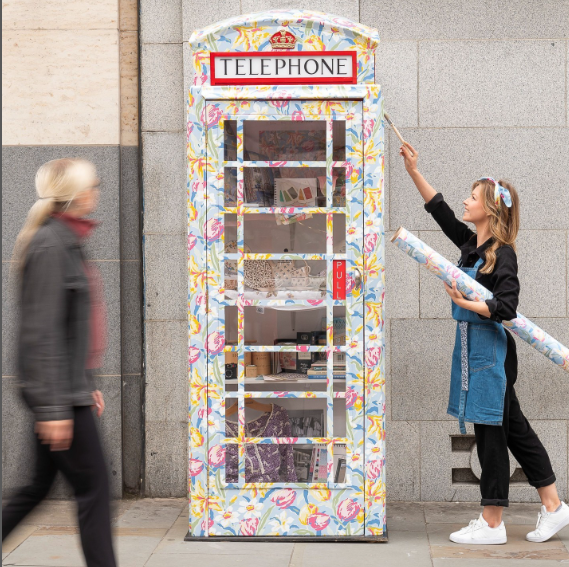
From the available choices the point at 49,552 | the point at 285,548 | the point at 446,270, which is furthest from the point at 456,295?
the point at 49,552

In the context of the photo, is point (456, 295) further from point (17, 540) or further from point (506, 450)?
point (17, 540)

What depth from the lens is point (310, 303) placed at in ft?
13.5

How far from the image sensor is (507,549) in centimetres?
399

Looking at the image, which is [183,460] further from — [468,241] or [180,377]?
[468,241]

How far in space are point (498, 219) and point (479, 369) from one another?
738mm

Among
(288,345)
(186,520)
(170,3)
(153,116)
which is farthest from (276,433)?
(170,3)

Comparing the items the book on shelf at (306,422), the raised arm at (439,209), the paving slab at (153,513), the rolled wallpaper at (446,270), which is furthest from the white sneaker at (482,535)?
the paving slab at (153,513)

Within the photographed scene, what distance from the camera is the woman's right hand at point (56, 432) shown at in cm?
277

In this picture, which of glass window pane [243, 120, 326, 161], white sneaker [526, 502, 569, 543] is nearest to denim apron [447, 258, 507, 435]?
white sneaker [526, 502, 569, 543]

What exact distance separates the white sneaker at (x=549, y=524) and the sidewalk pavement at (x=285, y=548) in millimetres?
40

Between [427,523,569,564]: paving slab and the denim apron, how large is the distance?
1.92 ft

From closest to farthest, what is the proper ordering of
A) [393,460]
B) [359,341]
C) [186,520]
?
1. [359,341]
2. [186,520]
3. [393,460]

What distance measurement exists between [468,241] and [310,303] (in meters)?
0.88

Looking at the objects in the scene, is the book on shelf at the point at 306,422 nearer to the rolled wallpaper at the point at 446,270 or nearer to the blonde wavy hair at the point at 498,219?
the rolled wallpaper at the point at 446,270
